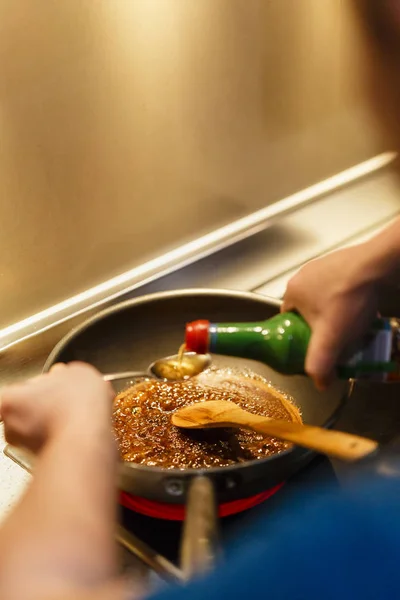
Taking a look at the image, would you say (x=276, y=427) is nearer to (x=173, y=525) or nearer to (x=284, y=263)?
(x=173, y=525)

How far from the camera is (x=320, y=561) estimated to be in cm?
29

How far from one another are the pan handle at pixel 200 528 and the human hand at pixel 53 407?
0.08 meters

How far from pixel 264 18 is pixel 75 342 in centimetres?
47

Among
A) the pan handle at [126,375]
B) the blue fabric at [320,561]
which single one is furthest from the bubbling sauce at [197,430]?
the blue fabric at [320,561]

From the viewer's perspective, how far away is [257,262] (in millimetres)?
980

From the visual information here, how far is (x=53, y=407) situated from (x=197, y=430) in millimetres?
215

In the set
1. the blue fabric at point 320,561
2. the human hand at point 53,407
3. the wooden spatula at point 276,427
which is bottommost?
the wooden spatula at point 276,427

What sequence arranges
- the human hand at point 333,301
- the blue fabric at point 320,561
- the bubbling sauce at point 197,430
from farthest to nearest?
1. the bubbling sauce at point 197,430
2. the human hand at point 333,301
3. the blue fabric at point 320,561

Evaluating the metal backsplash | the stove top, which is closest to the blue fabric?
the stove top

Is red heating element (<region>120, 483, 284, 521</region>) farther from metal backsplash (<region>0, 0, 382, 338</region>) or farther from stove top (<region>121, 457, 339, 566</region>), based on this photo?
metal backsplash (<region>0, 0, 382, 338</region>)

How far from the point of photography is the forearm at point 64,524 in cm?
37

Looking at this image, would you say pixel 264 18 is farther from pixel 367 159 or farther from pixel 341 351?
pixel 341 351

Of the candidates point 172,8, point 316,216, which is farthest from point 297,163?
point 172,8

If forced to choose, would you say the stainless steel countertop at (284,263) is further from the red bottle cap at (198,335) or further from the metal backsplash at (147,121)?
the red bottle cap at (198,335)
